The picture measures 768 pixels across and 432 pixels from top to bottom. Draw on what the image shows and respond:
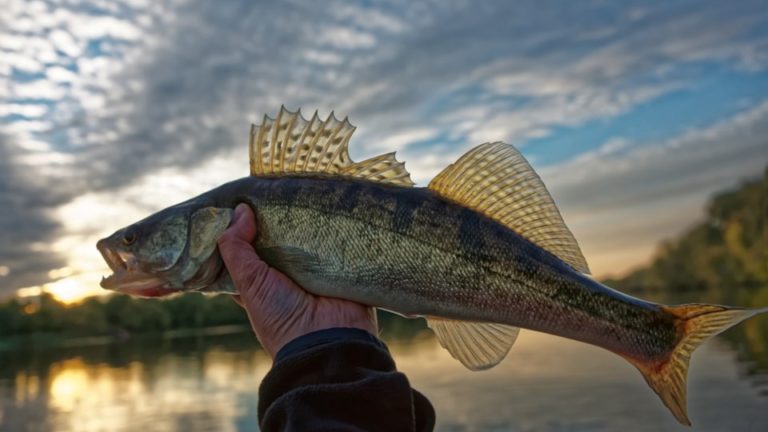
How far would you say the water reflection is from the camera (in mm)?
34750

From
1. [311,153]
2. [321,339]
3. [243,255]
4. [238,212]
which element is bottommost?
[321,339]

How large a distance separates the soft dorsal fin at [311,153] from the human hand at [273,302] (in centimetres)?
49

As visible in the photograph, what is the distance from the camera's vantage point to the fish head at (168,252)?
457 cm

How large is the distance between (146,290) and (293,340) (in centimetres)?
166

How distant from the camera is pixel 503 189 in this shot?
421 cm

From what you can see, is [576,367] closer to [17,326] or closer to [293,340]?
[293,340]

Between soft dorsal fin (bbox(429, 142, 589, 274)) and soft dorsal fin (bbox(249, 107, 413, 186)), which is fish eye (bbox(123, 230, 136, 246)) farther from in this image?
soft dorsal fin (bbox(429, 142, 589, 274))

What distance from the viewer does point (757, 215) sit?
101m

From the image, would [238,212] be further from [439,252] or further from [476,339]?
[476,339]

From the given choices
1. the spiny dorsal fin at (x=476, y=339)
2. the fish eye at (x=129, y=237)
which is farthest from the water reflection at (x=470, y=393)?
the fish eye at (x=129, y=237)

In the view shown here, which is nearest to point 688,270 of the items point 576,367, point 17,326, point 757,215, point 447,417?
point 757,215

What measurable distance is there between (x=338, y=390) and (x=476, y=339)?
4.86 feet

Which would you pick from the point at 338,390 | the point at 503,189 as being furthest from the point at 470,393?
the point at 338,390

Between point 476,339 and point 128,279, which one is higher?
point 128,279
